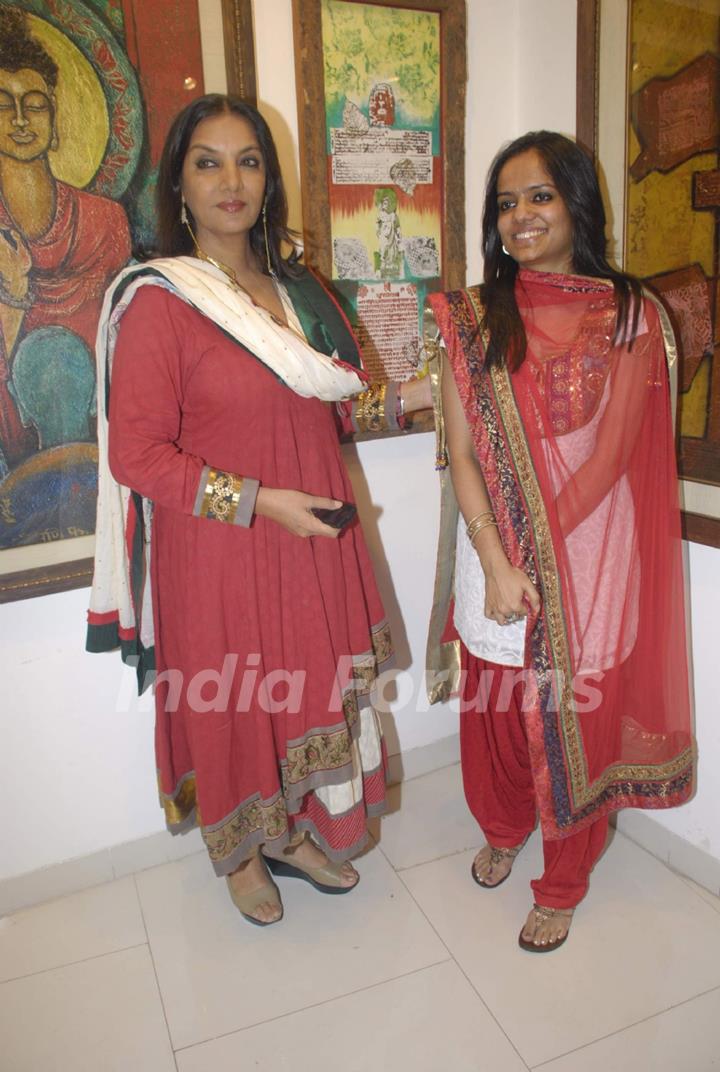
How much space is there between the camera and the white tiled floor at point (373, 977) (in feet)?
4.72

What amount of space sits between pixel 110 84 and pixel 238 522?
884 mm

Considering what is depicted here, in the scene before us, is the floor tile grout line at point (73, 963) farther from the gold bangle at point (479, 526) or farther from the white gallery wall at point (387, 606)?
the gold bangle at point (479, 526)

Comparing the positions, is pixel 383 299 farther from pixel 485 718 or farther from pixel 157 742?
pixel 157 742

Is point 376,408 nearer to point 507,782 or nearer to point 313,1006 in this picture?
point 507,782

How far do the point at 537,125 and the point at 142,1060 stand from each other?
2166mm

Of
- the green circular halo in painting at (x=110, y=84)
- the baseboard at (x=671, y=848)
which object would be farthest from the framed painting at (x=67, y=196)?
the baseboard at (x=671, y=848)

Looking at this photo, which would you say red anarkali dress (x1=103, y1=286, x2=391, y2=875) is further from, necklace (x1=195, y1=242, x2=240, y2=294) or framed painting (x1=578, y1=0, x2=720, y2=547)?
framed painting (x1=578, y1=0, x2=720, y2=547)

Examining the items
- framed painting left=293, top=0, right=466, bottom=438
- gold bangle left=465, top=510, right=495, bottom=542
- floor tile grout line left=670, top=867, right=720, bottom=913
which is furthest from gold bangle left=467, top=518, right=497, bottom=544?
floor tile grout line left=670, top=867, right=720, bottom=913

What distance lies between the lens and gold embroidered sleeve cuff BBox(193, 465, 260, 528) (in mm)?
1344

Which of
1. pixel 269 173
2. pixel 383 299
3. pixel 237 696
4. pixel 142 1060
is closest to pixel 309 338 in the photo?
pixel 269 173

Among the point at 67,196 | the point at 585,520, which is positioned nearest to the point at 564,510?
the point at 585,520

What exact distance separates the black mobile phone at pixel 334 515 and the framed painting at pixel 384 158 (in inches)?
25.4

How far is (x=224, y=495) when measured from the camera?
135 cm

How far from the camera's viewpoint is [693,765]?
1.76m
